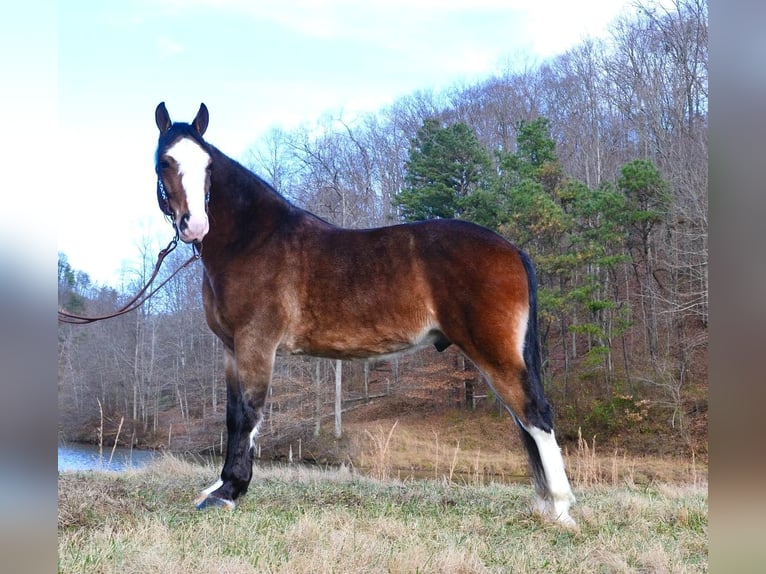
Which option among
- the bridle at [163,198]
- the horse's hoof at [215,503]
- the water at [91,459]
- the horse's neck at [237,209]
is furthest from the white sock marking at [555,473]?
the water at [91,459]

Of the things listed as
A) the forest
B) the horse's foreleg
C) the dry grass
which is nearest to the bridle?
the horse's foreleg

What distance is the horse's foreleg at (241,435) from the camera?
349cm

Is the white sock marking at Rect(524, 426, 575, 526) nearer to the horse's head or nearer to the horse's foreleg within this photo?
the horse's foreleg

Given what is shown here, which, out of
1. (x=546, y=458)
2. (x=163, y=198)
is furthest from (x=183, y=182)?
(x=546, y=458)

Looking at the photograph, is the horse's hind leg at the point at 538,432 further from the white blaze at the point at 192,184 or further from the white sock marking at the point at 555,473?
the white blaze at the point at 192,184

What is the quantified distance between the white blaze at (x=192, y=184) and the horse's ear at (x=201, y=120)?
7.2 inches

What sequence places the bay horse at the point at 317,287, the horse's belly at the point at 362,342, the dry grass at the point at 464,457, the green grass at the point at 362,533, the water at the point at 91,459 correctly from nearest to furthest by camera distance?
the green grass at the point at 362,533
the bay horse at the point at 317,287
the horse's belly at the point at 362,342
the water at the point at 91,459
the dry grass at the point at 464,457

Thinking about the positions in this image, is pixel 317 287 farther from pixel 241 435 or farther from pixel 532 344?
pixel 532 344

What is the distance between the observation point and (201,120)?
369 centimetres

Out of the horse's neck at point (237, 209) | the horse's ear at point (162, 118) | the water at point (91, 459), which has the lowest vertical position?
the water at point (91, 459)

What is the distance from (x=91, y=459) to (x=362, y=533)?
3.21 metres

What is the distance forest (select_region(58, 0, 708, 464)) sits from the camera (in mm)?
5789

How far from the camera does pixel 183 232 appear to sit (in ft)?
11.5

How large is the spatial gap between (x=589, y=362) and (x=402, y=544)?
4811 mm
